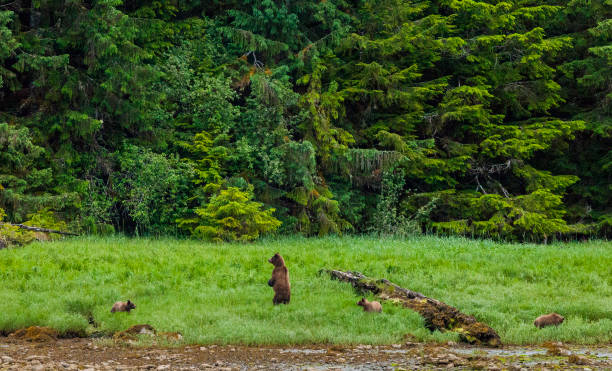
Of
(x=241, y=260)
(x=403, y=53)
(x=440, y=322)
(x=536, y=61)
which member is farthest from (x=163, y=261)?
(x=536, y=61)

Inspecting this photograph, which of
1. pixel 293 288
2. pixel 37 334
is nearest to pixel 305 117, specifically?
pixel 293 288

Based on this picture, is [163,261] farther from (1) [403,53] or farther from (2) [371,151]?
(1) [403,53]

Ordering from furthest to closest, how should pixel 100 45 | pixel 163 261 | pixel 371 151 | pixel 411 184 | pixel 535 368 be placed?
pixel 411 184
pixel 371 151
pixel 100 45
pixel 163 261
pixel 535 368

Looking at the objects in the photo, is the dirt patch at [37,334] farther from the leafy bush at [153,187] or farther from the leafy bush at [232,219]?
the leafy bush at [153,187]

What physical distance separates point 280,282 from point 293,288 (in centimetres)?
133

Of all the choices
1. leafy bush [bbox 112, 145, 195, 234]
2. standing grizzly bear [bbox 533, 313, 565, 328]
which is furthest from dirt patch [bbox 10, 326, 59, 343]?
leafy bush [bbox 112, 145, 195, 234]

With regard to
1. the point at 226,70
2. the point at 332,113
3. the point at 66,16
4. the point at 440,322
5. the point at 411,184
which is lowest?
the point at 440,322

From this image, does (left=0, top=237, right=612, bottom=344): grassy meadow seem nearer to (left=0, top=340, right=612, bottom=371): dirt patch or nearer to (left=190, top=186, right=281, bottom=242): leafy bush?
(left=0, top=340, right=612, bottom=371): dirt patch

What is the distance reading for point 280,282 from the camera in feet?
36.3

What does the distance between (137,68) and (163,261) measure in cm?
840

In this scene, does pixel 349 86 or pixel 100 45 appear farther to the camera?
pixel 349 86

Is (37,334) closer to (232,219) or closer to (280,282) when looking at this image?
(280,282)

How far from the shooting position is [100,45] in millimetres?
19594

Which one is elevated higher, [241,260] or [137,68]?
Answer: [137,68]
